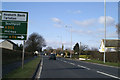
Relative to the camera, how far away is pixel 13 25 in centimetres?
1652

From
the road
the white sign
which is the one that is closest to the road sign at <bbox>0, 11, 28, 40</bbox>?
the white sign

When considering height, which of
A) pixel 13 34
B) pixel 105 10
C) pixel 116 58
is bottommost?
pixel 116 58

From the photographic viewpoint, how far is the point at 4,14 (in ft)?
53.2

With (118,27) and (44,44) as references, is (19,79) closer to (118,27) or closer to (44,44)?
(118,27)

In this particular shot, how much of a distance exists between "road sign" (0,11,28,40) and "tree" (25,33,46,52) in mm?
68841

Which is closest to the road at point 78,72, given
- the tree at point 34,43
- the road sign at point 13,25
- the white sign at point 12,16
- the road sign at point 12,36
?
the road sign at point 12,36

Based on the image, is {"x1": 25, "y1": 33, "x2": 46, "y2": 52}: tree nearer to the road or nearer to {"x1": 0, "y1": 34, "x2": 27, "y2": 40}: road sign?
the road

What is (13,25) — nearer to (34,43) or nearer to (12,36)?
(12,36)

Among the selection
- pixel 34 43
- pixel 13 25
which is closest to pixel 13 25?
pixel 13 25

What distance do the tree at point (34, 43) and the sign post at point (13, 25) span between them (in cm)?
6884

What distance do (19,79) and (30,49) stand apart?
249ft

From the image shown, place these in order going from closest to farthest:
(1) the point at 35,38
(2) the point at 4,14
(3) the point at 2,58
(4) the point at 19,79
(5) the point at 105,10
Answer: (4) the point at 19,79
(2) the point at 4,14
(3) the point at 2,58
(5) the point at 105,10
(1) the point at 35,38

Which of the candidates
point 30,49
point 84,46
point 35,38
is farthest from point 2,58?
point 84,46

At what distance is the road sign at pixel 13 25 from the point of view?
640 inches
